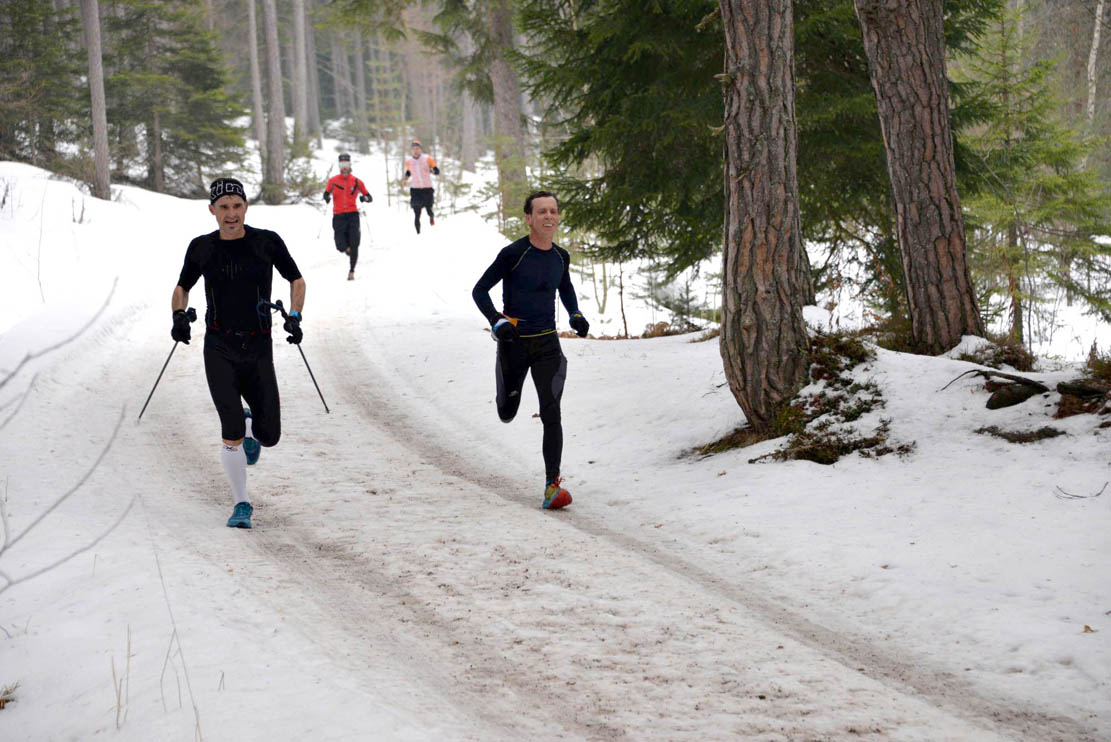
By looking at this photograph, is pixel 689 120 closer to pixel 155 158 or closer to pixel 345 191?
pixel 345 191

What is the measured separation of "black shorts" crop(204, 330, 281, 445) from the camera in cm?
589

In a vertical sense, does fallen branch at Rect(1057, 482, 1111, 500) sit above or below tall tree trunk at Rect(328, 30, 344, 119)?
below

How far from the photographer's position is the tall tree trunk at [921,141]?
25.4ft

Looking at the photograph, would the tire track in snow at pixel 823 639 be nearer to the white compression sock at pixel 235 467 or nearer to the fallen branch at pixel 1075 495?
the white compression sock at pixel 235 467

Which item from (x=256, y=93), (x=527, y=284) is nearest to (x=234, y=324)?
(x=527, y=284)

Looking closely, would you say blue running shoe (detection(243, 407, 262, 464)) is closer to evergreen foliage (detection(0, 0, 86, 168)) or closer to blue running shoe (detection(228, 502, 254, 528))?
blue running shoe (detection(228, 502, 254, 528))

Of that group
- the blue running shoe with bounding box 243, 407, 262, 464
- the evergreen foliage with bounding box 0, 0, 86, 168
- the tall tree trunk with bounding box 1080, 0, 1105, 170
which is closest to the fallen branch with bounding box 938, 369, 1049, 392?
the blue running shoe with bounding box 243, 407, 262, 464

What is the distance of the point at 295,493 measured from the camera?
680 centimetres

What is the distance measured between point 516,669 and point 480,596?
→ 0.88m

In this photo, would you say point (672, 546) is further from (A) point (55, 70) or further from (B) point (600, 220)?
(A) point (55, 70)

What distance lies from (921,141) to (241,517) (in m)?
6.59

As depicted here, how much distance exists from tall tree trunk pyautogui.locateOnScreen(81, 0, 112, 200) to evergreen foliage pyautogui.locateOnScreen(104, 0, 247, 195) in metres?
Result: 4.37

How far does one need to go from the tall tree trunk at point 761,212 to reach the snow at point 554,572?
0.78 m

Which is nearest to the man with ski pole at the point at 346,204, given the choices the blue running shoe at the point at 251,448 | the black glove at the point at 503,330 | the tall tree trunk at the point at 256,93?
the blue running shoe at the point at 251,448
